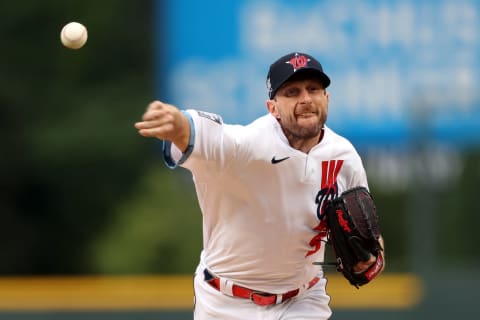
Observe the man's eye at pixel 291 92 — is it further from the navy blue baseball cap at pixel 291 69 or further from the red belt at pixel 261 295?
the red belt at pixel 261 295

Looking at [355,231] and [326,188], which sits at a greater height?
[326,188]

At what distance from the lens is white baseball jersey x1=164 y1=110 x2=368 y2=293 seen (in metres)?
5.05

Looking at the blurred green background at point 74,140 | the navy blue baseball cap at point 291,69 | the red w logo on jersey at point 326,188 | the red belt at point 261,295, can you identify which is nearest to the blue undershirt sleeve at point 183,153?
the navy blue baseball cap at point 291,69

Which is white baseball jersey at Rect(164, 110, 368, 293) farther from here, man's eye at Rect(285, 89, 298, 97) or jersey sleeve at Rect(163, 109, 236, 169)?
man's eye at Rect(285, 89, 298, 97)

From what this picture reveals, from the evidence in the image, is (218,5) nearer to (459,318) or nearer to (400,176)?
(400,176)

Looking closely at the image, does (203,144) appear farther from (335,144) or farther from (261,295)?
(261,295)

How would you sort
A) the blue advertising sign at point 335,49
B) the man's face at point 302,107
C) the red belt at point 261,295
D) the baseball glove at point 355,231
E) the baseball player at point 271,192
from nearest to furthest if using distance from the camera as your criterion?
the baseball player at point 271,192 → the man's face at point 302,107 → the baseball glove at point 355,231 → the red belt at point 261,295 → the blue advertising sign at point 335,49

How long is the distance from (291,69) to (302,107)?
0.16 m

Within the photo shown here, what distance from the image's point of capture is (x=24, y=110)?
598 inches

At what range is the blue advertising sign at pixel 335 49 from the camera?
496 inches

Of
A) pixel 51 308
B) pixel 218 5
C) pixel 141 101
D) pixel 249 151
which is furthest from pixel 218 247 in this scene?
pixel 141 101

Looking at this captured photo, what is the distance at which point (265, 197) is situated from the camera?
523 cm

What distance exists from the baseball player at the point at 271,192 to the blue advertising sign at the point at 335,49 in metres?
7.03

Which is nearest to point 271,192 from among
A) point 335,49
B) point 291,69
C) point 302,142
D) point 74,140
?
point 302,142
